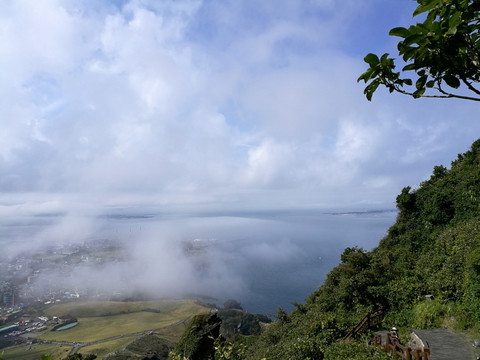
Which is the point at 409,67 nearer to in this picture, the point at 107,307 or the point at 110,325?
the point at 110,325

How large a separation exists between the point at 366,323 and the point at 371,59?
47.2 ft

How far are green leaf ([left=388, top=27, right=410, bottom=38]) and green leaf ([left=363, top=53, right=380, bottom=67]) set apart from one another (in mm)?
323

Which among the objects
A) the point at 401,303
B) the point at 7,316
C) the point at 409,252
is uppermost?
the point at 409,252

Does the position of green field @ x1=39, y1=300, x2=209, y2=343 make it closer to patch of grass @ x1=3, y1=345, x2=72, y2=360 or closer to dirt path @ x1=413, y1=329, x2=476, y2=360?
patch of grass @ x1=3, y1=345, x2=72, y2=360

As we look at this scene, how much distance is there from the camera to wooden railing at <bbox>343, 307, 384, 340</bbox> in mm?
11859

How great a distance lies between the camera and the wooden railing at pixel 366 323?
467 inches

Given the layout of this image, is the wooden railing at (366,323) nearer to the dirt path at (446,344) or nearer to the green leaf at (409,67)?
the dirt path at (446,344)

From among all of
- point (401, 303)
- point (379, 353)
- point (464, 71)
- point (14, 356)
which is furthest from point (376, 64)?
point (14, 356)

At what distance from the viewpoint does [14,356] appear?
64.5m

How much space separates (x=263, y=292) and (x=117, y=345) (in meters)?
77.3

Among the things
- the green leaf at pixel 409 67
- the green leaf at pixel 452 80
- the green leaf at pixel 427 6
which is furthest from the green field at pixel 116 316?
the green leaf at pixel 427 6

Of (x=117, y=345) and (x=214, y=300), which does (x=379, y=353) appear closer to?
(x=117, y=345)

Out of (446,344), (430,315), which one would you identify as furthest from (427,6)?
(430,315)

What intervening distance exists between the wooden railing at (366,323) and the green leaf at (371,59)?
13.0m
